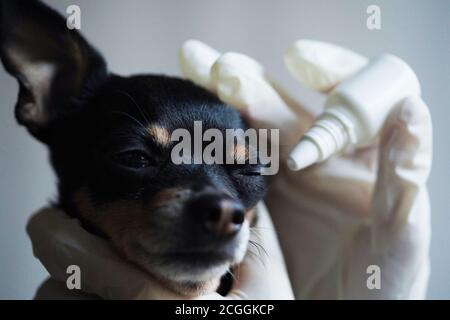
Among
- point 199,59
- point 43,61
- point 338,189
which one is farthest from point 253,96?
point 43,61

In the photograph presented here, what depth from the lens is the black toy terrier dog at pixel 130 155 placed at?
0.68 m

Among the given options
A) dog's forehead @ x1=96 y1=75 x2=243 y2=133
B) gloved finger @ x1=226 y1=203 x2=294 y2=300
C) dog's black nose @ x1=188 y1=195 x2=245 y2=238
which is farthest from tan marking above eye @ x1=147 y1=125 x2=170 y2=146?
gloved finger @ x1=226 y1=203 x2=294 y2=300

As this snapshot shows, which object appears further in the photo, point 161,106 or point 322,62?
point 322,62

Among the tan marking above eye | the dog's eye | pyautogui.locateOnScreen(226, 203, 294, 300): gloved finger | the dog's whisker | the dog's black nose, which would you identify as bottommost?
pyautogui.locateOnScreen(226, 203, 294, 300): gloved finger

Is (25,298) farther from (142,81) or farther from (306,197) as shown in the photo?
(306,197)

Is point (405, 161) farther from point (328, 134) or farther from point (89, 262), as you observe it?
point (89, 262)

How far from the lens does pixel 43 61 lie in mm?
839

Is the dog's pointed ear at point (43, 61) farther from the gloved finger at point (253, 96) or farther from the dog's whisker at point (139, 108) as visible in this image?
the gloved finger at point (253, 96)

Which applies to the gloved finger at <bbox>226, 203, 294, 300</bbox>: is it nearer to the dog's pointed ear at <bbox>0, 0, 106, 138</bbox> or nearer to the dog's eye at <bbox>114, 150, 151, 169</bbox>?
the dog's eye at <bbox>114, 150, 151, 169</bbox>

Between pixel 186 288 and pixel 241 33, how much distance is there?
0.48 m

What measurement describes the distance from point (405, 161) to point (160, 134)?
Answer: 1.41ft

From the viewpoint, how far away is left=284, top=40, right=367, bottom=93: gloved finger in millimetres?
894
